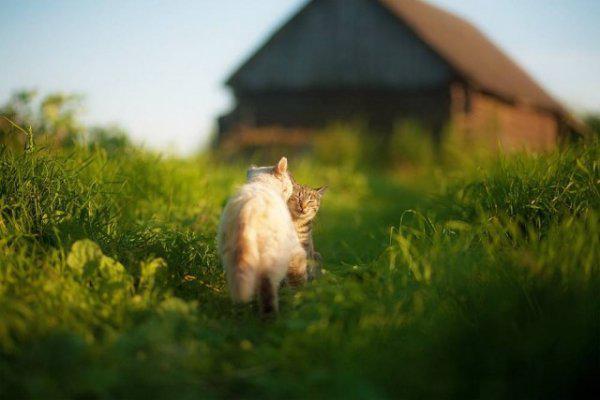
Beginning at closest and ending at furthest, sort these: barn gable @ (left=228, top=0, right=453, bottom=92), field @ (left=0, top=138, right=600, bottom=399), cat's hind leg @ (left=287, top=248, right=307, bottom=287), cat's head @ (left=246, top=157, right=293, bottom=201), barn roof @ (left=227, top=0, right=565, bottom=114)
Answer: field @ (left=0, top=138, right=600, bottom=399)
cat's hind leg @ (left=287, top=248, right=307, bottom=287)
cat's head @ (left=246, top=157, right=293, bottom=201)
barn roof @ (left=227, top=0, right=565, bottom=114)
barn gable @ (left=228, top=0, right=453, bottom=92)

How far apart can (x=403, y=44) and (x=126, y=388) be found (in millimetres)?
16220

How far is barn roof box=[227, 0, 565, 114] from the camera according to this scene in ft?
54.8

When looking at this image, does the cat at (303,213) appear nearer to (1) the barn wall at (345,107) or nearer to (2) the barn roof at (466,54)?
(2) the barn roof at (466,54)

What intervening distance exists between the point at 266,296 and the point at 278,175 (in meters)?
1.34

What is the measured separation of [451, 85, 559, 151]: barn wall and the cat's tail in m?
10.2

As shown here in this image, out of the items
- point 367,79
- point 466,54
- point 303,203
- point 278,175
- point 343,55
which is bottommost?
point 303,203

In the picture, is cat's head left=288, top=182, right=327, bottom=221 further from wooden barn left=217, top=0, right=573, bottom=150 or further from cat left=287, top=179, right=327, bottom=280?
wooden barn left=217, top=0, right=573, bottom=150

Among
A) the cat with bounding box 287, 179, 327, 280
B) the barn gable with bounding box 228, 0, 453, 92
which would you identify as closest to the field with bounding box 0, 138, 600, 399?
the cat with bounding box 287, 179, 327, 280

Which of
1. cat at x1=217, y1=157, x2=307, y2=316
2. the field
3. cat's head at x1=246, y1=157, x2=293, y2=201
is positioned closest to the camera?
the field

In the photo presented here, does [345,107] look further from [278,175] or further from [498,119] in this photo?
[278,175]

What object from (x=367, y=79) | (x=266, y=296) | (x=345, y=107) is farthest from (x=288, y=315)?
(x=345, y=107)

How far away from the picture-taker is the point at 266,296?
3.20 meters

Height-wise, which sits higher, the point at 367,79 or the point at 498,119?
the point at 367,79

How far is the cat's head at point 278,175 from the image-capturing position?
167 inches
